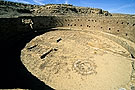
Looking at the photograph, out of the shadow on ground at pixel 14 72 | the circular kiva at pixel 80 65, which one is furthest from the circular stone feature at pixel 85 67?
the shadow on ground at pixel 14 72

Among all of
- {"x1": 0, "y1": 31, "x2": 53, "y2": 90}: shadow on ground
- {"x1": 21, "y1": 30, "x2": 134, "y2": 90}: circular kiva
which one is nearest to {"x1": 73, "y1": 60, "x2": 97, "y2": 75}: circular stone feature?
{"x1": 21, "y1": 30, "x2": 134, "y2": 90}: circular kiva

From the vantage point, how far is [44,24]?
2227 centimetres

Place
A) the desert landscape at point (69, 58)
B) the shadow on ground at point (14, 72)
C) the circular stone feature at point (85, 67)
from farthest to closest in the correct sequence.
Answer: the circular stone feature at point (85, 67), the desert landscape at point (69, 58), the shadow on ground at point (14, 72)

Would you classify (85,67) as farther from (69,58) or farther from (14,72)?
(14,72)

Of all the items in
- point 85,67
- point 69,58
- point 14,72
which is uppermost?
point 69,58

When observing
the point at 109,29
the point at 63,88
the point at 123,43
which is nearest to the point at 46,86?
the point at 63,88

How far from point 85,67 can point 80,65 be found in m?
0.55

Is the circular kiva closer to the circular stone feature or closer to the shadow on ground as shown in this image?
the circular stone feature

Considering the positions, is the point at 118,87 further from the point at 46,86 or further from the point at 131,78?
the point at 46,86

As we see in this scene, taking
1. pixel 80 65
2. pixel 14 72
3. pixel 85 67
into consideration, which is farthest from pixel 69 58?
pixel 14 72

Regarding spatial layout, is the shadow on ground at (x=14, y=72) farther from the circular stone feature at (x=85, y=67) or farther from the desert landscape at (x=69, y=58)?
the circular stone feature at (x=85, y=67)

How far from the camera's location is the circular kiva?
27.5ft

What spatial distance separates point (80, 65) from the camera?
10.6m

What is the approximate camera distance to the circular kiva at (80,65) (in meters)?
8.38
